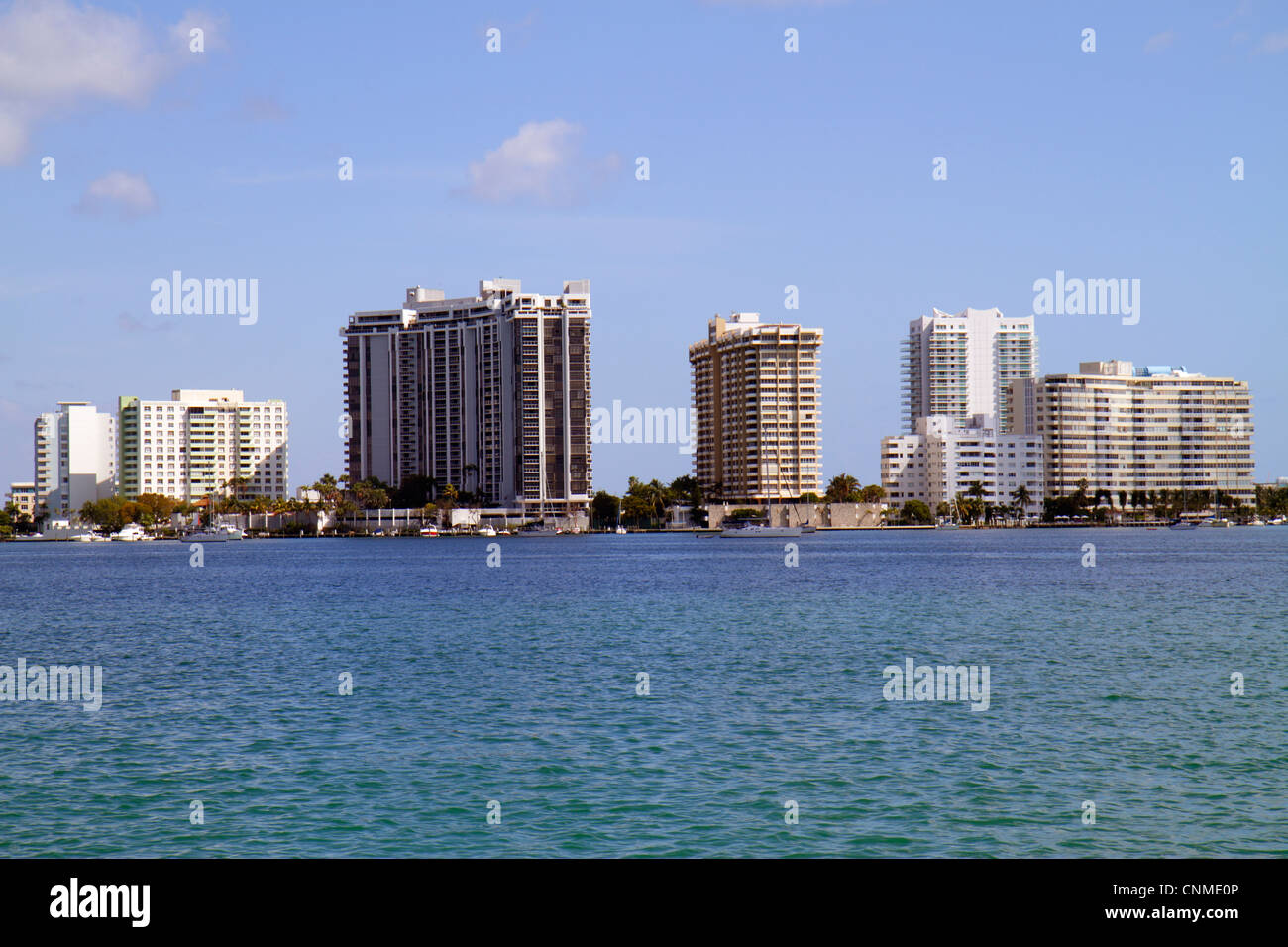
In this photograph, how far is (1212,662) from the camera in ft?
126

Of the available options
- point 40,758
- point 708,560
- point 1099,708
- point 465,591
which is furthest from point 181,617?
point 708,560

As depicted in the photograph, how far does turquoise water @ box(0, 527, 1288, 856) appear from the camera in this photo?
18.2 metres

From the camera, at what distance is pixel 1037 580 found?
3425 inches

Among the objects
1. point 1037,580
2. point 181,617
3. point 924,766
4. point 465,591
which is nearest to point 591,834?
point 924,766

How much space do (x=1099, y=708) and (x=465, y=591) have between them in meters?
58.9

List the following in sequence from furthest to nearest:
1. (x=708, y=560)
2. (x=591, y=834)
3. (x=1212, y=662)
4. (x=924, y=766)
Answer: (x=708, y=560)
(x=1212, y=662)
(x=924, y=766)
(x=591, y=834)

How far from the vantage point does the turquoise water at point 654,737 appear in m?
18.2

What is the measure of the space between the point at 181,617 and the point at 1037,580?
191ft

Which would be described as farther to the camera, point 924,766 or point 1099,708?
point 1099,708

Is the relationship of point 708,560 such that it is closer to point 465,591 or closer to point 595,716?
point 465,591

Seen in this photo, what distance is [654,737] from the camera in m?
25.6
